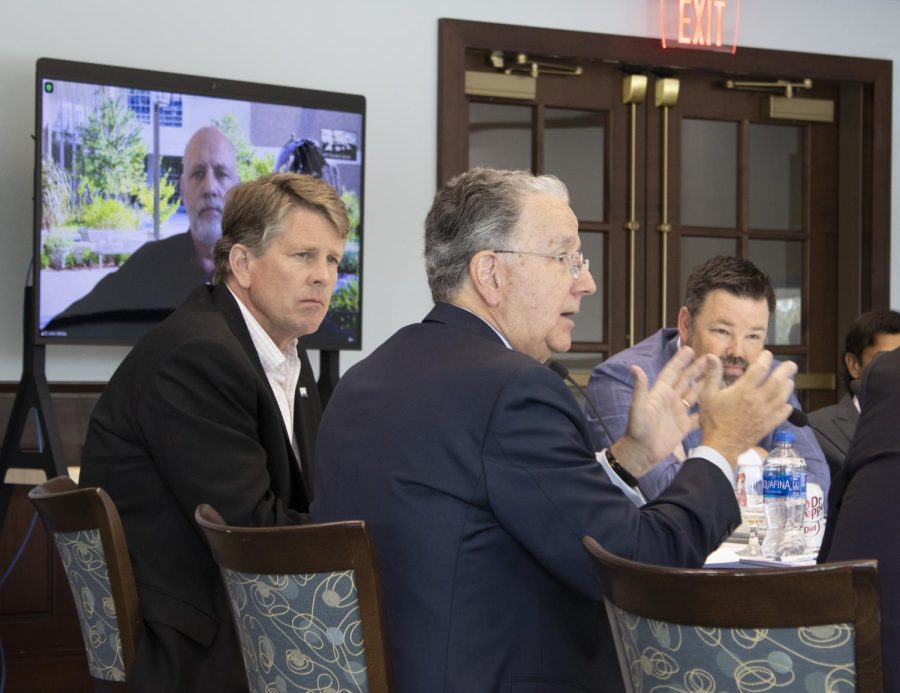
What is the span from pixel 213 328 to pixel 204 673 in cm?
59

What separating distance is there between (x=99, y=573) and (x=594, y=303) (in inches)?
120

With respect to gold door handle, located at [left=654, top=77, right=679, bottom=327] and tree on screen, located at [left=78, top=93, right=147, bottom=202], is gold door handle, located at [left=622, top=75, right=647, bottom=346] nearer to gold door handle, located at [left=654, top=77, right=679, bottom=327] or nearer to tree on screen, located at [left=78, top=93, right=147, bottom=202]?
gold door handle, located at [left=654, top=77, right=679, bottom=327]

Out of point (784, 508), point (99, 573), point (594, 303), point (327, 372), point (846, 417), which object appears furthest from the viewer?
point (594, 303)

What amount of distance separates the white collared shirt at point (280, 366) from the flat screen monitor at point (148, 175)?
1342 mm

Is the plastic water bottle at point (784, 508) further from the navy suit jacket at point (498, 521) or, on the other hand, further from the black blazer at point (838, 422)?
the black blazer at point (838, 422)

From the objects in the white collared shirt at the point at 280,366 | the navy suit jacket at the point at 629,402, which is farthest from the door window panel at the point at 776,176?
the white collared shirt at the point at 280,366

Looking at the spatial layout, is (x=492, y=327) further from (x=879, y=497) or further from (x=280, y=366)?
(x=280, y=366)

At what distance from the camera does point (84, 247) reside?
3684mm

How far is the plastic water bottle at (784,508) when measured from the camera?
2.24 metres

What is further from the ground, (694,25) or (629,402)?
(694,25)

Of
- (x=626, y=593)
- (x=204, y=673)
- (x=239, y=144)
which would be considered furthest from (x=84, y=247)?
(x=626, y=593)

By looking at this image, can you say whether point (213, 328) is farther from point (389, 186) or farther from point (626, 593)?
point (389, 186)

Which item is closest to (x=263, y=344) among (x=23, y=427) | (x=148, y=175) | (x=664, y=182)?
(x=23, y=427)

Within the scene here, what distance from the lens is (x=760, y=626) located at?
3.76 ft
